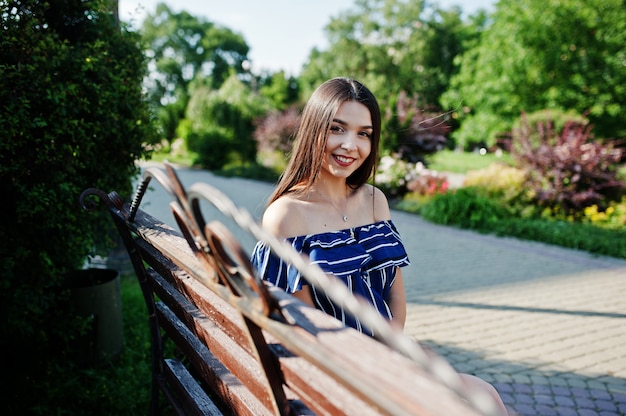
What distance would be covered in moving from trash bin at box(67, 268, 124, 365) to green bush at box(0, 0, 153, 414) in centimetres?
11

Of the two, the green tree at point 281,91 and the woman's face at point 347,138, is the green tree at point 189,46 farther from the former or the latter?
the woman's face at point 347,138

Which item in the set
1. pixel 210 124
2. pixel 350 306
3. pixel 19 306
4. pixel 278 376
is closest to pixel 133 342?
pixel 19 306

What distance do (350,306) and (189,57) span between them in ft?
196

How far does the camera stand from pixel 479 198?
986 centimetres

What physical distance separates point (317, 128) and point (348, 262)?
0.60 meters

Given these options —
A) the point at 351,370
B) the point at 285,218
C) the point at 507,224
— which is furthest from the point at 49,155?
the point at 507,224

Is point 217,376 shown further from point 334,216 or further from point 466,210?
point 466,210

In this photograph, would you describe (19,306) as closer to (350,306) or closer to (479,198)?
(350,306)

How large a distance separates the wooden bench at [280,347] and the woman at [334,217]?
499 mm

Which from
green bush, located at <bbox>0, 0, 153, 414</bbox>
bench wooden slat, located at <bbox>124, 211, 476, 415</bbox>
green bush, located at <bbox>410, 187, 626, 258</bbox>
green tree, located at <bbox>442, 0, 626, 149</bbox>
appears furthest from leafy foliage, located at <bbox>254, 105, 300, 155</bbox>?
bench wooden slat, located at <bbox>124, 211, 476, 415</bbox>

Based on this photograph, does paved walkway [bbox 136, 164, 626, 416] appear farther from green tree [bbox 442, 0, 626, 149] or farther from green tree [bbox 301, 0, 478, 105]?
green tree [bbox 301, 0, 478, 105]

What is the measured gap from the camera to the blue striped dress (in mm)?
1914

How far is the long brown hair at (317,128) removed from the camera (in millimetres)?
2064

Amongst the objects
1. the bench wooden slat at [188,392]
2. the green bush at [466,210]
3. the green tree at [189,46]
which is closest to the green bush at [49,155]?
the bench wooden slat at [188,392]
